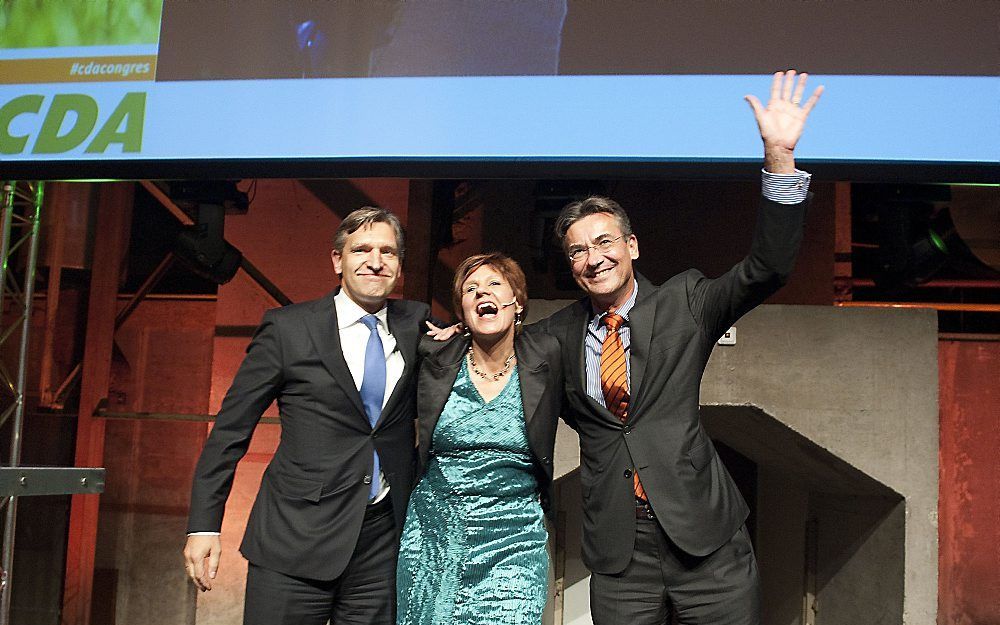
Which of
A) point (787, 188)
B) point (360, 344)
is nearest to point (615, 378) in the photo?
point (787, 188)

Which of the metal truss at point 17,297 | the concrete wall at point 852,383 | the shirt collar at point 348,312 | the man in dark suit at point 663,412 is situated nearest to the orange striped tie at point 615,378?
the man in dark suit at point 663,412

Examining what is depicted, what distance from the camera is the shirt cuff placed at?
186 centimetres

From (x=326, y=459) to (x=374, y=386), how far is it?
207 mm

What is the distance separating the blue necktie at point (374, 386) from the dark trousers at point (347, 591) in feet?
0.31

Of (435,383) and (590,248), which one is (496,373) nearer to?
(435,383)

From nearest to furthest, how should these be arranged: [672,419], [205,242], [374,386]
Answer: [672,419] < [374,386] < [205,242]

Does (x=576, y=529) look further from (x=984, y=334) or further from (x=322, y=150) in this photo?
(x=984, y=334)

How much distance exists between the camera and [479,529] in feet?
6.57

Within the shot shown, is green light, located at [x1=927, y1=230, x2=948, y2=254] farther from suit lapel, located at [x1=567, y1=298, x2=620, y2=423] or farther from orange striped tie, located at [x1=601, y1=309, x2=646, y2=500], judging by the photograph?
orange striped tie, located at [x1=601, y1=309, x2=646, y2=500]

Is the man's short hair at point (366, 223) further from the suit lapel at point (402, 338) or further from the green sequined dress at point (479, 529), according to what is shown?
the green sequined dress at point (479, 529)

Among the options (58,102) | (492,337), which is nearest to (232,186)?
(58,102)

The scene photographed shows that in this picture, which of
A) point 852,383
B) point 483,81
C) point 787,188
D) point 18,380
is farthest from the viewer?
point 18,380

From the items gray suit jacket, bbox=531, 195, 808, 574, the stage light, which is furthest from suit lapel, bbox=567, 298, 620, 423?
the stage light

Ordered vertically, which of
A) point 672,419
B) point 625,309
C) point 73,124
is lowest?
point 672,419
